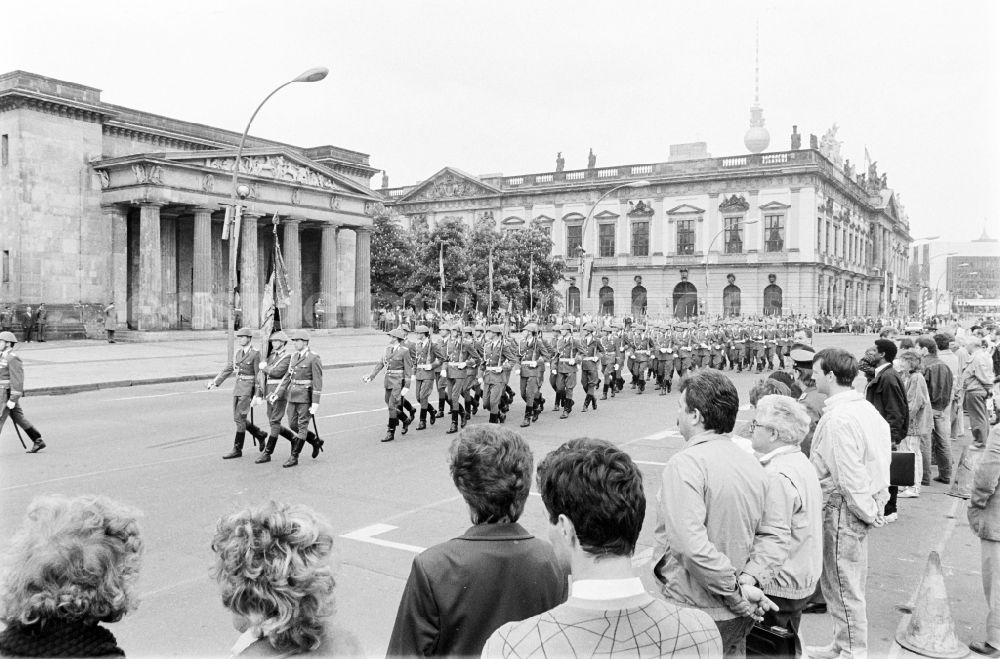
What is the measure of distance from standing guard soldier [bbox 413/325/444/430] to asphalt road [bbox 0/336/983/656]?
423 mm

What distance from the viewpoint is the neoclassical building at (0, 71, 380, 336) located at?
33938 mm

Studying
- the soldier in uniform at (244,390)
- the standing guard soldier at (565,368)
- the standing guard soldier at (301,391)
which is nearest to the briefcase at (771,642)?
the standing guard soldier at (301,391)

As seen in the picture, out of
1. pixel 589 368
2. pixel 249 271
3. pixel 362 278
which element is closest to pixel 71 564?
pixel 589 368

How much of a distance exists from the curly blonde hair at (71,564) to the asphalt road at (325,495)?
419 millimetres

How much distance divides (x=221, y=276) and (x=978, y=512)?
40588 mm

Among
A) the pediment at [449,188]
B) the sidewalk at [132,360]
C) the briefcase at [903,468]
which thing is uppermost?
the pediment at [449,188]

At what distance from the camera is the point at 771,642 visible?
3.86 meters

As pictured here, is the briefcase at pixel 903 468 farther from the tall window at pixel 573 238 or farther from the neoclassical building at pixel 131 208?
the tall window at pixel 573 238

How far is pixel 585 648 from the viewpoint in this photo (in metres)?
2.09

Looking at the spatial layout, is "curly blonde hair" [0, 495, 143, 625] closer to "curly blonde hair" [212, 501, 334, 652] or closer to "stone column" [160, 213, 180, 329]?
"curly blonde hair" [212, 501, 334, 652]

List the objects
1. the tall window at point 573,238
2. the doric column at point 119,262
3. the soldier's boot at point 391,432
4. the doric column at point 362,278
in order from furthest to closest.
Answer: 1. the tall window at point 573,238
2. the doric column at point 362,278
3. the doric column at point 119,262
4. the soldier's boot at point 391,432

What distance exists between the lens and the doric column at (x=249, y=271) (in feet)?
128

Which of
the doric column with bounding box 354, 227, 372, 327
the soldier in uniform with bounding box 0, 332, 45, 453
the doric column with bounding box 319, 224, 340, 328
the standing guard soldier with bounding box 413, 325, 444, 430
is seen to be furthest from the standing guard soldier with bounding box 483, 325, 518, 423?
the doric column with bounding box 354, 227, 372, 327

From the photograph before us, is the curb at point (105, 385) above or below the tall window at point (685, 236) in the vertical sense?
below
